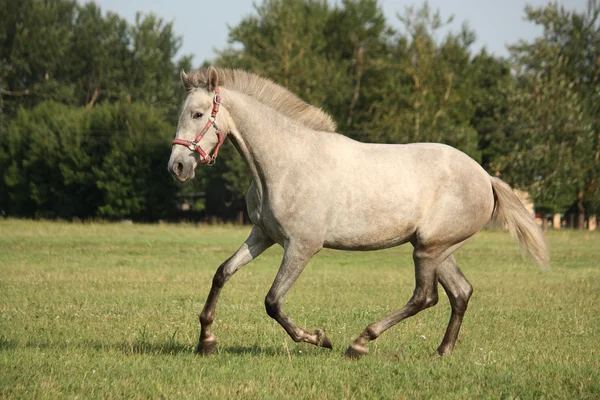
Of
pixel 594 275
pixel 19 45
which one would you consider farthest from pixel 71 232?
pixel 19 45

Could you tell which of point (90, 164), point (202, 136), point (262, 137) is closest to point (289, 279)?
point (262, 137)

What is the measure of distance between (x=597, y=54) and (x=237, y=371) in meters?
54.5

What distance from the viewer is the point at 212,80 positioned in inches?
323

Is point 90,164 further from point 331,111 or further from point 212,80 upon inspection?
point 212,80

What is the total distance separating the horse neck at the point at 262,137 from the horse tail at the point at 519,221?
8.09ft

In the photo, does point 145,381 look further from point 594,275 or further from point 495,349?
point 594,275

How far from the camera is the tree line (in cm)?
5109

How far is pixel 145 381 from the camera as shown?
6789 millimetres

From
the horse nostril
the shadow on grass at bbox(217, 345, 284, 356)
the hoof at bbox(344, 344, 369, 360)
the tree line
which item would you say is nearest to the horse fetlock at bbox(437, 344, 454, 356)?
the hoof at bbox(344, 344, 369, 360)

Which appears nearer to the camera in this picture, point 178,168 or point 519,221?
point 178,168

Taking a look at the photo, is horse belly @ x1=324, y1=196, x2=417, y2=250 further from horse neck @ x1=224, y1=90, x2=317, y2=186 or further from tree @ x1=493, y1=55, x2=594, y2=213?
tree @ x1=493, y1=55, x2=594, y2=213

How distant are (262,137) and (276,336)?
2545mm

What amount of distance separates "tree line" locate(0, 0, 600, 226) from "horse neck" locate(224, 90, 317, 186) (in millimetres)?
41378

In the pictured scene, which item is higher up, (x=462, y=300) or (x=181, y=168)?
(x=181, y=168)
